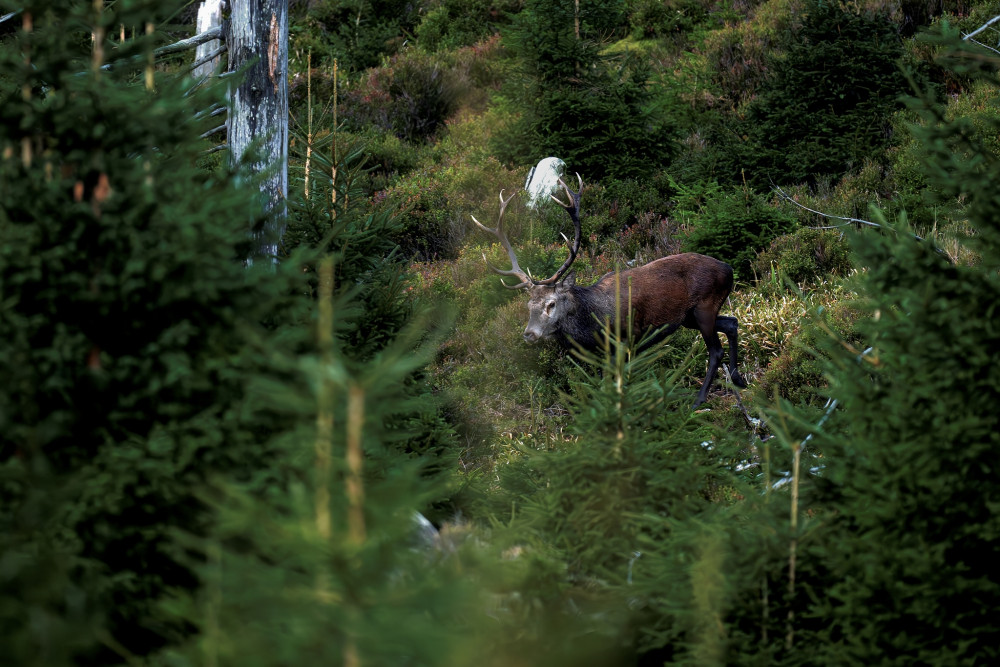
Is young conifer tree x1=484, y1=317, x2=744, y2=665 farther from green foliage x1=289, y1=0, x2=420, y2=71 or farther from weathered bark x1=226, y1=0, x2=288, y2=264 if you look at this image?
green foliage x1=289, y1=0, x2=420, y2=71

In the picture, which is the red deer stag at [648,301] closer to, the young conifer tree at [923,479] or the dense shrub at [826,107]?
the dense shrub at [826,107]

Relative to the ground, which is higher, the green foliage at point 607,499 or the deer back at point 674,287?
the green foliage at point 607,499

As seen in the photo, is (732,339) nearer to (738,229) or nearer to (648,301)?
(648,301)

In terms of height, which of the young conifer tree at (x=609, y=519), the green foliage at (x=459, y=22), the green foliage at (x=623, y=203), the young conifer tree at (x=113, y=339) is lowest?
the green foliage at (x=623, y=203)

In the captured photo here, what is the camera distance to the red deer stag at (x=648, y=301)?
8.04 m

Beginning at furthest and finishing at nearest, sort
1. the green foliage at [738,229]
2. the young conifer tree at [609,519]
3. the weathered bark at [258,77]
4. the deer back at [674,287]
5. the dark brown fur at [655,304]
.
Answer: the green foliage at [738,229]
the deer back at [674,287]
the dark brown fur at [655,304]
the weathered bark at [258,77]
the young conifer tree at [609,519]

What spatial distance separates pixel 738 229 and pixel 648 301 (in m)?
3.13

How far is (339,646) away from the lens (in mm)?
1704

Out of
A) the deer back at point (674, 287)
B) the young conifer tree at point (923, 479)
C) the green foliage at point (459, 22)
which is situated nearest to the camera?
the young conifer tree at point (923, 479)

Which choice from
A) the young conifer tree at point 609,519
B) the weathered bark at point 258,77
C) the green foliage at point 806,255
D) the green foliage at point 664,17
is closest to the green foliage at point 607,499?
the young conifer tree at point 609,519

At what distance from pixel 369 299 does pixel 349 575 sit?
152 inches

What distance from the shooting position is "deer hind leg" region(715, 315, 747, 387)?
8.43 metres

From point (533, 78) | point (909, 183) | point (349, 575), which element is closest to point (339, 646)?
point (349, 575)

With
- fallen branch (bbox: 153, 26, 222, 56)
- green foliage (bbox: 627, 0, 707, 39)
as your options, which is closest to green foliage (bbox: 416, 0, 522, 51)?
green foliage (bbox: 627, 0, 707, 39)
